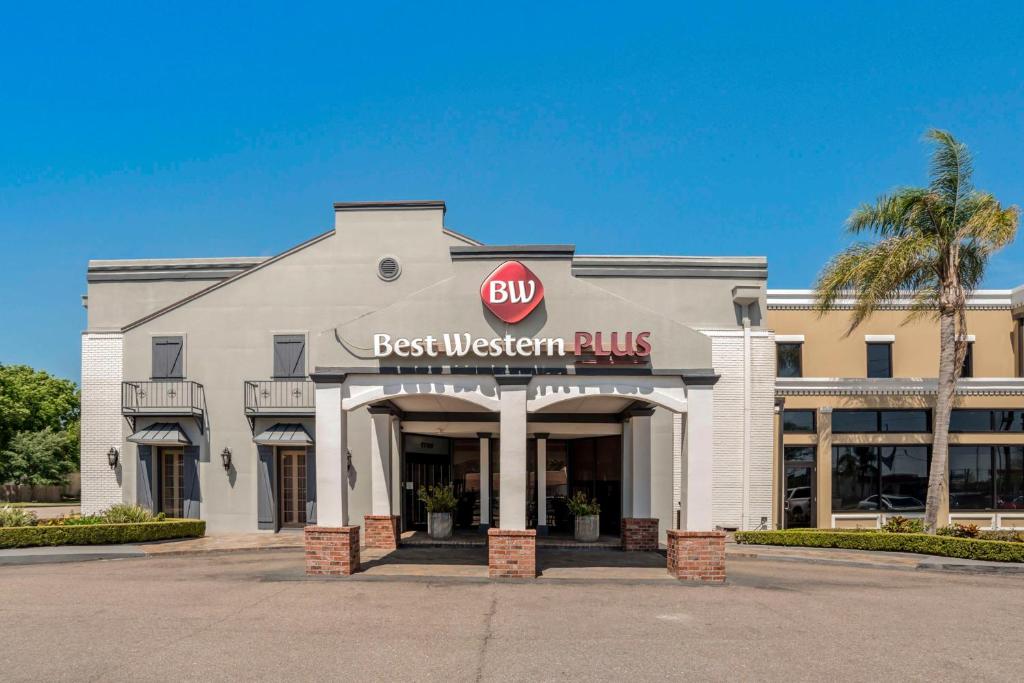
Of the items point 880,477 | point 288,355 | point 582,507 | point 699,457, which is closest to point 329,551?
point 699,457

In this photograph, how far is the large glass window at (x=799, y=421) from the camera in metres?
24.4

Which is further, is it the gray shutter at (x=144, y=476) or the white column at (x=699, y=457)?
the gray shutter at (x=144, y=476)

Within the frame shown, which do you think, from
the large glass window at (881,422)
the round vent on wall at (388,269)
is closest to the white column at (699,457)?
the round vent on wall at (388,269)

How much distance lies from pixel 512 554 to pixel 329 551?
3.62 metres

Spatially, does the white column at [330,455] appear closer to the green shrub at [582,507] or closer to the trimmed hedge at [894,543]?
the green shrub at [582,507]

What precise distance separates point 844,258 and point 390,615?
1600cm

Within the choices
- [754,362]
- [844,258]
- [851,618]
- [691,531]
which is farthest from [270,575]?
[844,258]

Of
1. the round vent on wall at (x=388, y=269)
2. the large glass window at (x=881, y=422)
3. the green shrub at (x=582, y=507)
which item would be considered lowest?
the green shrub at (x=582, y=507)

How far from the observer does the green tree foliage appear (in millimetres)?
45000

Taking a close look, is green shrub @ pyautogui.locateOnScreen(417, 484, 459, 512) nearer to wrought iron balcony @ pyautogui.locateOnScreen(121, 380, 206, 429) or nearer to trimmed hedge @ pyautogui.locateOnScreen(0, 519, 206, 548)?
trimmed hedge @ pyautogui.locateOnScreen(0, 519, 206, 548)

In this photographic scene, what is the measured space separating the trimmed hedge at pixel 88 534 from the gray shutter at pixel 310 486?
11.3 feet

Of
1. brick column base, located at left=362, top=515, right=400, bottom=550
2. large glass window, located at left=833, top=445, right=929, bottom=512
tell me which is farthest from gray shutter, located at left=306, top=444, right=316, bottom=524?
large glass window, located at left=833, top=445, right=929, bottom=512

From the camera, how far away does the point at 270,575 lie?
1545cm

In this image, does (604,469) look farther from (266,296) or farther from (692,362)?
(266,296)
